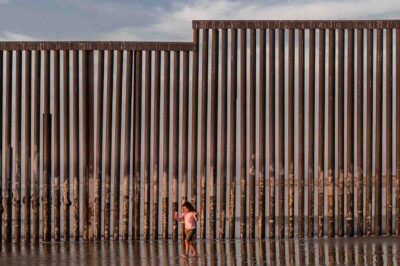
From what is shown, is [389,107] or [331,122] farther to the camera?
[389,107]

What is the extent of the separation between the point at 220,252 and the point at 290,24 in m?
5.17

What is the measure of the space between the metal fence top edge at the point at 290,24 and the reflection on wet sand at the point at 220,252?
458 centimetres

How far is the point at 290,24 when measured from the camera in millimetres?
14398

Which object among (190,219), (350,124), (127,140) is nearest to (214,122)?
(127,140)

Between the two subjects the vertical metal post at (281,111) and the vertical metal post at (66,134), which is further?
the vertical metal post at (66,134)

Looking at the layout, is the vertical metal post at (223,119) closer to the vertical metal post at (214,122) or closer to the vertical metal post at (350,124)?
the vertical metal post at (214,122)

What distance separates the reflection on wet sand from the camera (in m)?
11.4

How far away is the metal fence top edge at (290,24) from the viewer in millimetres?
14352

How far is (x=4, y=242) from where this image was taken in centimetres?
1478

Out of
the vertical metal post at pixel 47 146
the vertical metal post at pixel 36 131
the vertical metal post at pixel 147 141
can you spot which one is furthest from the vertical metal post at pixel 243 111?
the vertical metal post at pixel 36 131

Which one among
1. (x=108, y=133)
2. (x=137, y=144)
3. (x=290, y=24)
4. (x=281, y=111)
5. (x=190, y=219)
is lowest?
(x=190, y=219)

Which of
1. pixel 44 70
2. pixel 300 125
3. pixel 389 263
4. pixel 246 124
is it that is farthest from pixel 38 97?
pixel 389 263

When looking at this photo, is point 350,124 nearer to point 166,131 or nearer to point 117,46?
point 166,131

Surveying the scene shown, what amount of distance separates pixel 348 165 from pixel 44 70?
6909 millimetres
